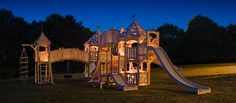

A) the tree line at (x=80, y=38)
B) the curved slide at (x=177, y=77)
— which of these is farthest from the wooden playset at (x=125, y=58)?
the tree line at (x=80, y=38)

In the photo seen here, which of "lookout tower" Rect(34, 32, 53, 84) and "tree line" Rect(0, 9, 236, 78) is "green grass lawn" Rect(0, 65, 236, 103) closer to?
"lookout tower" Rect(34, 32, 53, 84)

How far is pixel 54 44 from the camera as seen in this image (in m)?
40.0

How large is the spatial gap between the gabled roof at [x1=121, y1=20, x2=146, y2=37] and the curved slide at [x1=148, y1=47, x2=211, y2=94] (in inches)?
54.0

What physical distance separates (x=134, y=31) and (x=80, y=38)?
2292cm

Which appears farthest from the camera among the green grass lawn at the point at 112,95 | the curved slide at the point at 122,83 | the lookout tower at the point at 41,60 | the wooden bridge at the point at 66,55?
the wooden bridge at the point at 66,55

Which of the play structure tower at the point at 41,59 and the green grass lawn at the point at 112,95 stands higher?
the play structure tower at the point at 41,59

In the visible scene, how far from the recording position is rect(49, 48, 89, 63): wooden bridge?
Result: 23.7 meters

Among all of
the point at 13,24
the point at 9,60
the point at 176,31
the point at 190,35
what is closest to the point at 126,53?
the point at 9,60

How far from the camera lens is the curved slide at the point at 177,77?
50.2ft

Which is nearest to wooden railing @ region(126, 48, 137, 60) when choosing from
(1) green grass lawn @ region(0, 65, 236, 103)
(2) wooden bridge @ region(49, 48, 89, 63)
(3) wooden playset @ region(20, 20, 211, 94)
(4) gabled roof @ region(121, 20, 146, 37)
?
(3) wooden playset @ region(20, 20, 211, 94)

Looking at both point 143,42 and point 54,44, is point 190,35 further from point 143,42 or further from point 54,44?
point 143,42

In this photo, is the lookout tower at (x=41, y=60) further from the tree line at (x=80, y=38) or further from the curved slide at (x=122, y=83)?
the tree line at (x=80, y=38)

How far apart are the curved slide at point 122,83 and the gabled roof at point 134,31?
260 centimetres

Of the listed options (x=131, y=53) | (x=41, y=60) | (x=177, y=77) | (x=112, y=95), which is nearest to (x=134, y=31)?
(x=131, y=53)
